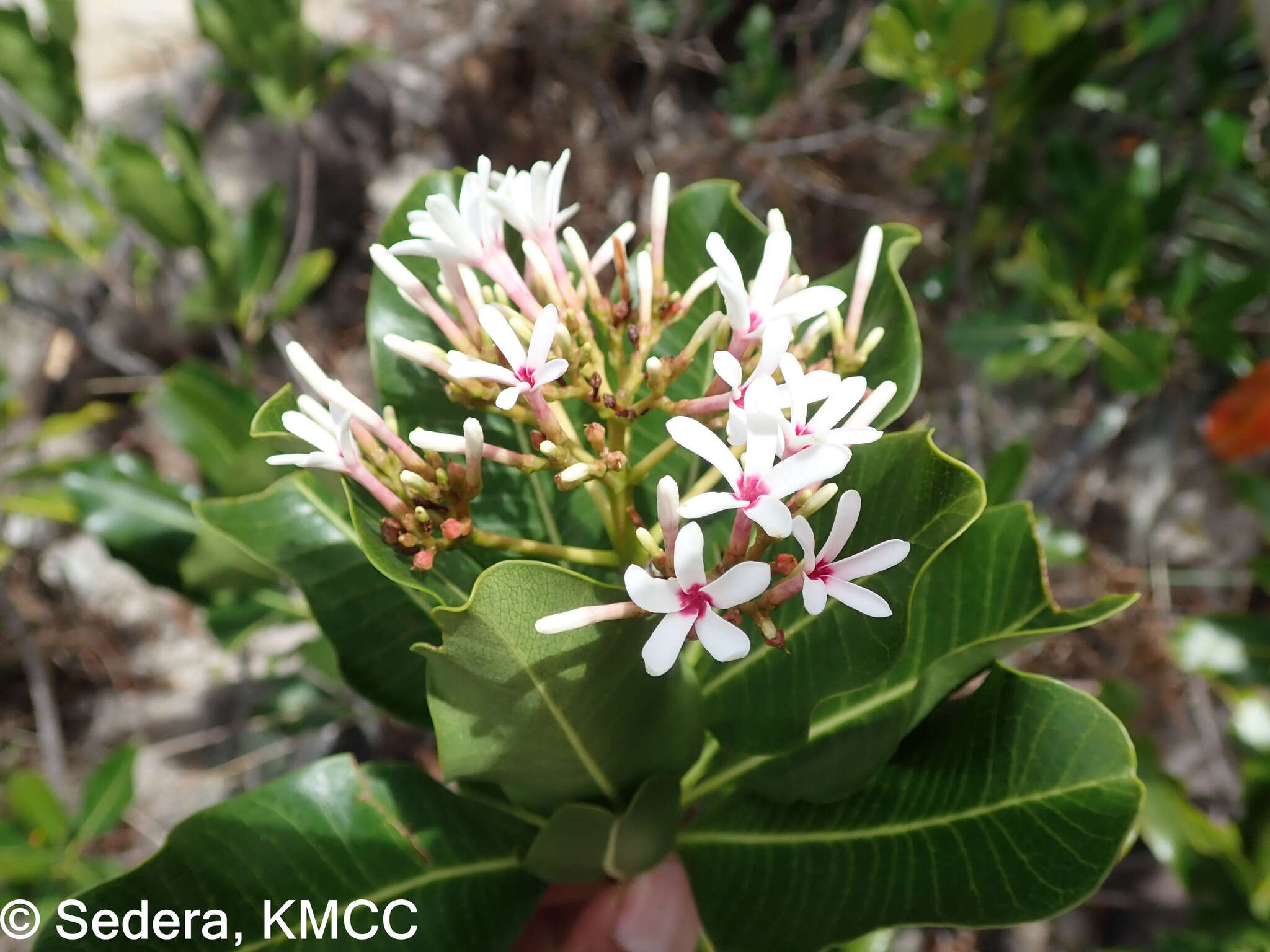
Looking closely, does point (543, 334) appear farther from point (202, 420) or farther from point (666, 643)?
point (202, 420)

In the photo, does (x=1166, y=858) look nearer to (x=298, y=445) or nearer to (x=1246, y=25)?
(x=298, y=445)

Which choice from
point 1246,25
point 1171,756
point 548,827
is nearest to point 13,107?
point 548,827

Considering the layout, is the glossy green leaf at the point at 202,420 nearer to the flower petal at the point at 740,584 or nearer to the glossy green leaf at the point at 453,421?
the glossy green leaf at the point at 453,421

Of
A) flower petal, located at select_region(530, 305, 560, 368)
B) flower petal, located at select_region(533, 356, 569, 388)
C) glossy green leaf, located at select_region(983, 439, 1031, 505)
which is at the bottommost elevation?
glossy green leaf, located at select_region(983, 439, 1031, 505)

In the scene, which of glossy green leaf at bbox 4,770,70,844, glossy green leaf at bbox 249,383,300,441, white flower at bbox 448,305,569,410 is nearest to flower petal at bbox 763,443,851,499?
white flower at bbox 448,305,569,410

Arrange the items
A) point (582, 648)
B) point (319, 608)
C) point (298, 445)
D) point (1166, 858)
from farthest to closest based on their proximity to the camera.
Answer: point (1166, 858)
point (319, 608)
point (298, 445)
point (582, 648)

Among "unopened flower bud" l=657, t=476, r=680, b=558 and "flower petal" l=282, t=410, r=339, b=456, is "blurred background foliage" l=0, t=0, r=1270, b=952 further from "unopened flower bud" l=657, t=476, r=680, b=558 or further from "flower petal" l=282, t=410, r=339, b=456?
"unopened flower bud" l=657, t=476, r=680, b=558
